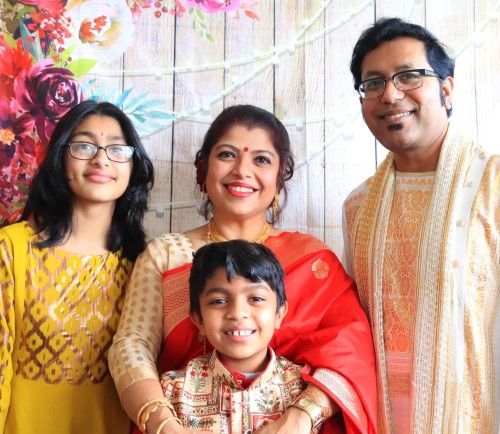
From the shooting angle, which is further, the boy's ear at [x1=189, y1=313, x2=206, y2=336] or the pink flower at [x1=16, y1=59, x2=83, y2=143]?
the pink flower at [x1=16, y1=59, x2=83, y2=143]

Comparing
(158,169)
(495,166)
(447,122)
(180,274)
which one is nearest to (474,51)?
(447,122)

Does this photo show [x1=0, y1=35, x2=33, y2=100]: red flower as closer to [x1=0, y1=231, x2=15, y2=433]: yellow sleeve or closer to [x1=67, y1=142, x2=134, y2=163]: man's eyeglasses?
[x1=67, y1=142, x2=134, y2=163]: man's eyeglasses

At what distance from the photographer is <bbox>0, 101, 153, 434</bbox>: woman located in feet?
5.69

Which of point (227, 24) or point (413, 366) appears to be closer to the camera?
point (413, 366)

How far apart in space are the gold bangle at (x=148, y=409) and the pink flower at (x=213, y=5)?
157cm

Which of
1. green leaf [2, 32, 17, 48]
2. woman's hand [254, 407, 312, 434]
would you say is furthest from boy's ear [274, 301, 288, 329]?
green leaf [2, 32, 17, 48]

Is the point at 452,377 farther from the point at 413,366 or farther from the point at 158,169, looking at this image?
the point at 158,169

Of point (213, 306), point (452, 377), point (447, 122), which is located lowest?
point (452, 377)

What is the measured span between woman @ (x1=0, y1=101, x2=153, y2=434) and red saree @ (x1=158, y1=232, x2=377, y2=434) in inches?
9.2

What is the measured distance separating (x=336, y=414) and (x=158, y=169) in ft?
3.85

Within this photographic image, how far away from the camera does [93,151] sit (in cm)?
182

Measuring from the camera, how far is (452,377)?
5.22 ft

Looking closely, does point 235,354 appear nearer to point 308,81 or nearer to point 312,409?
point 312,409

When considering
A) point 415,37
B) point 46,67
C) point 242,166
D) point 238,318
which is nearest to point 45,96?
point 46,67
